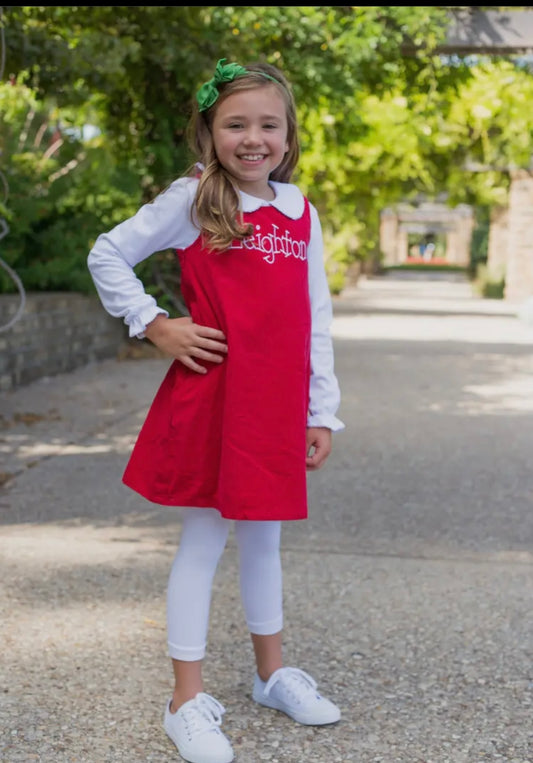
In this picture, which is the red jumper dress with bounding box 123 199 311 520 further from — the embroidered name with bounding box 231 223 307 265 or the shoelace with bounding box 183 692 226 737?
the shoelace with bounding box 183 692 226 737

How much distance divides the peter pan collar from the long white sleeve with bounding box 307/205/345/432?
0.07m

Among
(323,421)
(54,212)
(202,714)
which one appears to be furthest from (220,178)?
(54,212)

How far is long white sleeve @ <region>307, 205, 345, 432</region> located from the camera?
2.39m

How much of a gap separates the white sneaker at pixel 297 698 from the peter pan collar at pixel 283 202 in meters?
1.05

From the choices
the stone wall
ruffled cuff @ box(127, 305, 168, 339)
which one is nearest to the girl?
ruffled cuff @ box(127, 305, 168, 339)

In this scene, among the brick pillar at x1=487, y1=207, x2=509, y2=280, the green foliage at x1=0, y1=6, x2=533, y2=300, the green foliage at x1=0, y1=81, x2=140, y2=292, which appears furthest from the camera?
the brick pillar at x1=487, y1=207, x2=509, y2=280

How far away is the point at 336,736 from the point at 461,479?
3.04m

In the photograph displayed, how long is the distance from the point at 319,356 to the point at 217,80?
63 cm

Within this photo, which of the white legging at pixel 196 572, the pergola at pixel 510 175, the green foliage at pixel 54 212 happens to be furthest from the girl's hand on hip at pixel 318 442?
the pergola at pixel 510 175

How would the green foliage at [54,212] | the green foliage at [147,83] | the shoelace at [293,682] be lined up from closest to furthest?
the shoelace at [293,682]
the green foliage at [147,83]
the green foliage at [54,212]

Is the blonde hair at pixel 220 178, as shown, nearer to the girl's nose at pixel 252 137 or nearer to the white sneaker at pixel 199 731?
the girl's nose at pixel 252 137

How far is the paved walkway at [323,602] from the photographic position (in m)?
2.39

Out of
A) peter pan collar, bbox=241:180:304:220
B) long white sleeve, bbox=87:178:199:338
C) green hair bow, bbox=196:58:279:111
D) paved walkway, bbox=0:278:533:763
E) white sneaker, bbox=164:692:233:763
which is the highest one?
green hair bow, bbox=196:58:279:111

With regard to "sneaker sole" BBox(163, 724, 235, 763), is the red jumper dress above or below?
above
